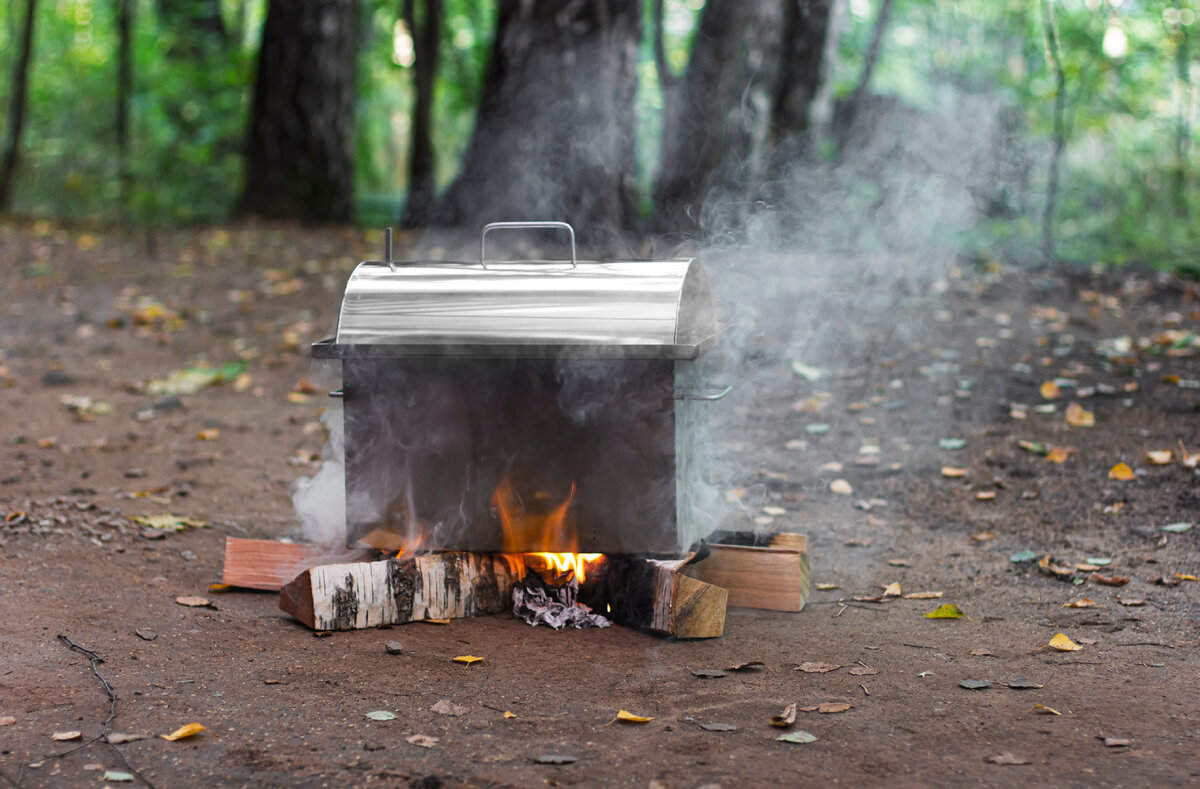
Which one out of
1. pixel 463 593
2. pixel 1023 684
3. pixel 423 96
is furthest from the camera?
pixel 423 96

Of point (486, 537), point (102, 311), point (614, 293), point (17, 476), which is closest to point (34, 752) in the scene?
point (486, 537)

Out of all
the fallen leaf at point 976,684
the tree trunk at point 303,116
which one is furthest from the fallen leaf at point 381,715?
the tree trunk at point 303,116

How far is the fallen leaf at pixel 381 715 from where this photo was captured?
296cm

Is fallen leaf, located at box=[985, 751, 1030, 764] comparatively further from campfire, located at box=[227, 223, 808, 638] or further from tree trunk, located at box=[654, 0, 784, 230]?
tree trunk, located at box=[654, 0, 784, 230]

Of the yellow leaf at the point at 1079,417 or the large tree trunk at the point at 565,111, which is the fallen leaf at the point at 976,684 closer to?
the yellow leaf at the point at 1079,417

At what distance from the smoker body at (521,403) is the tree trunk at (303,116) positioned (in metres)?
8.63

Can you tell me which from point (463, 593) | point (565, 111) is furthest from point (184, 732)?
point (565, 111)

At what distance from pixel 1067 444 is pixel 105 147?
43.9ft

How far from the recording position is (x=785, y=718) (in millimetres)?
2963

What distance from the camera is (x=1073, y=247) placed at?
12.0 metres

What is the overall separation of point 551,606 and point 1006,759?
5.85 feet

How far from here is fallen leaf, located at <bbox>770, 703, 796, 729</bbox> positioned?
9.64 ft

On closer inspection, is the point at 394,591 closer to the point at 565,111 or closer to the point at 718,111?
the point at 565,111

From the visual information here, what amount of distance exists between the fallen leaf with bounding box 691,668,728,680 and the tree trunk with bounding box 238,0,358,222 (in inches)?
388
